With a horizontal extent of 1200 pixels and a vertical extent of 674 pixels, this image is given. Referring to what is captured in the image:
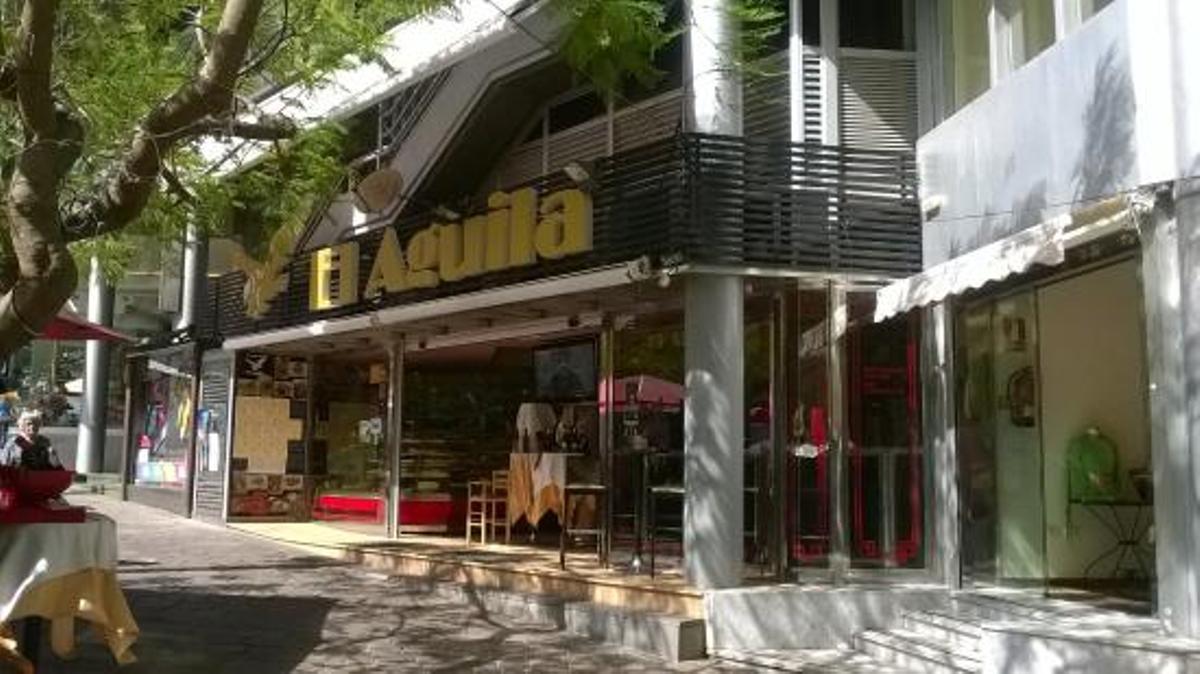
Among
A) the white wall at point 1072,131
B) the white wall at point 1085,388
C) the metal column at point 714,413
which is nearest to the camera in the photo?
the white wall at point 1072,131

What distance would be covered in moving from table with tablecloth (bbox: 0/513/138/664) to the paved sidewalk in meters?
0.68

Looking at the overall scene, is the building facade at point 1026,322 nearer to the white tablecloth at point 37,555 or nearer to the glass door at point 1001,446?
the glass door at point 1001,446

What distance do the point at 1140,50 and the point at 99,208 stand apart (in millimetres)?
6277

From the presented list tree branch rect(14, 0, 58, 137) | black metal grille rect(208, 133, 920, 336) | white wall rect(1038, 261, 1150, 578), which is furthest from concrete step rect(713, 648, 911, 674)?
tree branch rect(14, 0, 58, 137)

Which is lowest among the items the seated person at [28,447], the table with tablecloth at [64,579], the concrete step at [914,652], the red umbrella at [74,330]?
the concrete step at [914,652]

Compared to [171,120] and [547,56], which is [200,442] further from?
[171,120]

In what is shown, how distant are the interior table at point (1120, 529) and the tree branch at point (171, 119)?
7761 mm

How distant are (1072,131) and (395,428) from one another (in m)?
9.11

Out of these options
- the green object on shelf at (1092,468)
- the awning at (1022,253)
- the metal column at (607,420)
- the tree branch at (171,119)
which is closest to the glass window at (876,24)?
the awning at (1022,253)

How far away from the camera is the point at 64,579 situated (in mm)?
7070

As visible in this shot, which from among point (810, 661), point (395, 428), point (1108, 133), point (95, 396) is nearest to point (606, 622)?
point (810, 661)

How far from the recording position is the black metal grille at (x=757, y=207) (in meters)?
9.90

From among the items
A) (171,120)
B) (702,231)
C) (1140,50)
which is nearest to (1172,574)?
(1140,50)

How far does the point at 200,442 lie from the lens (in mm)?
18266
